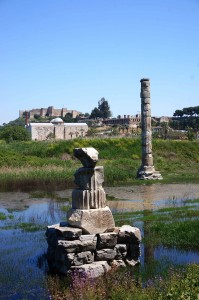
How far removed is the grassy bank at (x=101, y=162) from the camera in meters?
26.2

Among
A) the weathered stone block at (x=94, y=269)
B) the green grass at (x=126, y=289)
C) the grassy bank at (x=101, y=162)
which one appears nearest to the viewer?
the green grass at (x=126, y=289)

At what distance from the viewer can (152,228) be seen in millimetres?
12719

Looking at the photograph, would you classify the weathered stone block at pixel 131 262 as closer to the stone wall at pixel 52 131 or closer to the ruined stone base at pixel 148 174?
the ruined stone base at pixel 148 174

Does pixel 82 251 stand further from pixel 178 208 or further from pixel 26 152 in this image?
pixel 26 152

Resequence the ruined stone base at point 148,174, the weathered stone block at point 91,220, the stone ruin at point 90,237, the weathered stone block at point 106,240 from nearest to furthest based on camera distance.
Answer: the stone ruin at point 90,237 < the weathered stone block at point 106,240 < the weathered stone block at point 91,220 < the ruined stone base at point 148,174

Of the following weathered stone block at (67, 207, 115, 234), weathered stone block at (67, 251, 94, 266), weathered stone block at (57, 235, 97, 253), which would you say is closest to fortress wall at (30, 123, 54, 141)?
weathered stone block at (67, 207, 115, 234)

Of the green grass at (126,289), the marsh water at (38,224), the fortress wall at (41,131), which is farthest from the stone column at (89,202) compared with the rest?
the fortress wall at (41,131)

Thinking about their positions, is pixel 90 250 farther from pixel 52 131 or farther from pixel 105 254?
pixel 52 131

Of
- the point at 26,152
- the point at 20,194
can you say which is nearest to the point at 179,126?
the point at 26,152

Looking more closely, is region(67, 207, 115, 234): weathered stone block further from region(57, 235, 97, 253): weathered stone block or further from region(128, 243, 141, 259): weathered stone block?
region(128, 243, 141, 259): weathered stone block

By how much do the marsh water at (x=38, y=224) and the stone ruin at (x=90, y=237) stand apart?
0.53 m

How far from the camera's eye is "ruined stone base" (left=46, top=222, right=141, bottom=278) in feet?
28.8

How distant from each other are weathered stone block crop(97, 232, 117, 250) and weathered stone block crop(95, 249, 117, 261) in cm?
9

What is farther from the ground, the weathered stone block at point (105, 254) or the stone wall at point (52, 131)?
the stone wall at point (52, 131)
